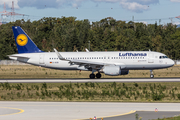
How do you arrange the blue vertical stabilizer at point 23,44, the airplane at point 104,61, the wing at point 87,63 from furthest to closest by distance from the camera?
the blue vertical stabilizer at point 23,44
the airplane at point 104,61
the wing at point 87,63

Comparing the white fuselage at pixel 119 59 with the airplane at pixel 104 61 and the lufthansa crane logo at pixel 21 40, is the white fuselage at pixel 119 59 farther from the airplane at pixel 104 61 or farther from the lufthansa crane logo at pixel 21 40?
the lufthansa crane logo at pixel 21 40

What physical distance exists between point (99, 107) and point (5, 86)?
18452mm

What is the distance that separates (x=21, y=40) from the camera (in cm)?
5016

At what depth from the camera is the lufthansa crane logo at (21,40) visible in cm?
5000

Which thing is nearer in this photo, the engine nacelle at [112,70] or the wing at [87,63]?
the engine nacelle at [112,70]

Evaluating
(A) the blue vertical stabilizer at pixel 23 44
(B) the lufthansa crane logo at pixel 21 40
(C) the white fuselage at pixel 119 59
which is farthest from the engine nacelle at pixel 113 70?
(B) the lufthansa crane logo at pixel 21 40

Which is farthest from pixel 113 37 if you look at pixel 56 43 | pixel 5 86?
pixel 5 86

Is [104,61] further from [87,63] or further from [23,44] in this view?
[23,44]

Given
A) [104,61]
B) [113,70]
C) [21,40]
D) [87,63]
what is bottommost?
[113,70]

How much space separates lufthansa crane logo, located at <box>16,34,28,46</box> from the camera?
50000 mm

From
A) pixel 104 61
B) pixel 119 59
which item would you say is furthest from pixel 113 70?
pixel 104 61

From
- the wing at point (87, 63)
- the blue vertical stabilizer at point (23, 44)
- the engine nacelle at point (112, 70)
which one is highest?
the blue vertical stabilizer at point (23, 44)

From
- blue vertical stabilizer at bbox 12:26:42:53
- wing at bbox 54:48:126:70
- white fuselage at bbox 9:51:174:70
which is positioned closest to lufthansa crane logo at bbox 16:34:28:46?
blue vertical stabilizer at bbox 12:26:42:53

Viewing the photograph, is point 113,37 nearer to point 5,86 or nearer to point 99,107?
point 5,86
